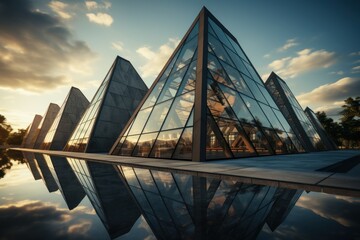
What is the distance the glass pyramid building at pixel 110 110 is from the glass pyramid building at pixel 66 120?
837 centimetres

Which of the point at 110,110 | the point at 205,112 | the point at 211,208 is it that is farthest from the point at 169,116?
the point at 110,110

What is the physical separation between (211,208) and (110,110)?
881 inches

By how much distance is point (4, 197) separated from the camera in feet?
13.1

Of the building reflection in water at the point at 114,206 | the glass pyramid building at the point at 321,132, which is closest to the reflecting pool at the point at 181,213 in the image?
the building reflection in water at the point at 114,206

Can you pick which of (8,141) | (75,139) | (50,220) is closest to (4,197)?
(50,220)

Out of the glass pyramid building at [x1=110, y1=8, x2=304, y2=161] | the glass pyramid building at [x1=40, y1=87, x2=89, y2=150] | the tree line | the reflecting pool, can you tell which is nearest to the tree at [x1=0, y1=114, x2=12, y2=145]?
the tree line

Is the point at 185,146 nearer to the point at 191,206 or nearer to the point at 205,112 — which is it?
the point at 205,112

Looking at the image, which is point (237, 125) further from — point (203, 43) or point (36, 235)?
point (36, 235)

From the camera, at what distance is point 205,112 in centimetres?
1008

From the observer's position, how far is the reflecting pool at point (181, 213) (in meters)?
2.20

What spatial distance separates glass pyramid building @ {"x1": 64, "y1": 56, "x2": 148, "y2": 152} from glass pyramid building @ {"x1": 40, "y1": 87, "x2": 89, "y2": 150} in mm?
8373

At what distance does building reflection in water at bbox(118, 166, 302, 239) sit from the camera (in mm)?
2240

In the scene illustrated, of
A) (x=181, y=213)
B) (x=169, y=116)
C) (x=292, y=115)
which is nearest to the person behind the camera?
(x=181, y=213)

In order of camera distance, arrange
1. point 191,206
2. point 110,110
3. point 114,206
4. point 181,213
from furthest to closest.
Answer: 1. point 110,110
2. point 114,206
3. point 191,206
4. point 181,213
